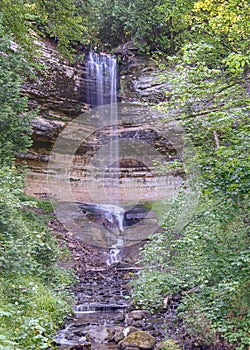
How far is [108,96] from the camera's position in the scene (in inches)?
597

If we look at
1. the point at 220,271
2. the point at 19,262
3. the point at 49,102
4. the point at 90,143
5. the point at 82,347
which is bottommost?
the point at 82,347

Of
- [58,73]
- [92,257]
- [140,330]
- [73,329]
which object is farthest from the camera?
[58,73]

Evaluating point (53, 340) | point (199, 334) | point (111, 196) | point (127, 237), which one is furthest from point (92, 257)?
point (199, 334)

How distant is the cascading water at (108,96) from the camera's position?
14922 mm

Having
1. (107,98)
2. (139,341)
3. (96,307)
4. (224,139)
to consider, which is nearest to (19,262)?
(139,341)

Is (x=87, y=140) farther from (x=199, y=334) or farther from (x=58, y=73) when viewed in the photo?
(x=199, y=334)

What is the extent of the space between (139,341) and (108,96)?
12.1 meters

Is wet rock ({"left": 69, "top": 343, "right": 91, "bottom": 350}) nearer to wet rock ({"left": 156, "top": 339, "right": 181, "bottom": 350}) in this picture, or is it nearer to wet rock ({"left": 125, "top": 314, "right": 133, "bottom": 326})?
wet rock ({"left": 156, "top": 339, "right": 181, "bottom": 350})

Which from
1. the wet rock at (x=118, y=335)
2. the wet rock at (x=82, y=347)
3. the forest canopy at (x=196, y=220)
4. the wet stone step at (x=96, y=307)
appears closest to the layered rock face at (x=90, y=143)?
the forest canopy at (x=196, y=220)

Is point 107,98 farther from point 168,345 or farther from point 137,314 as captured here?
point 168,345

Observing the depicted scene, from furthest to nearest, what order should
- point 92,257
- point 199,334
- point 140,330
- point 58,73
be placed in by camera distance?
point 58,73, point 92,257, point 140,330, point 199,334

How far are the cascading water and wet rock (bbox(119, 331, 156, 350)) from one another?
9.93m

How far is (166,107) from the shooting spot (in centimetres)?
519

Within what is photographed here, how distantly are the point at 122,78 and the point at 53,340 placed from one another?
12841 millimetres
